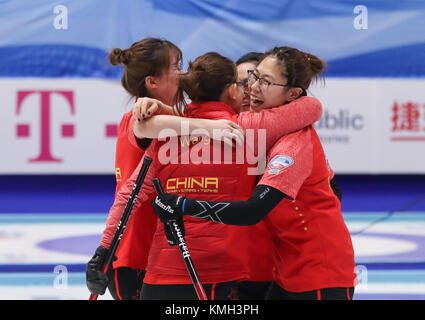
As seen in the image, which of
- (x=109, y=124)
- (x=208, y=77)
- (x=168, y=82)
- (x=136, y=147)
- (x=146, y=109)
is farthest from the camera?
(x=109, y=124)

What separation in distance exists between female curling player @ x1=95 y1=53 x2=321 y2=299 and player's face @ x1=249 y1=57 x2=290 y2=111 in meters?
0.13

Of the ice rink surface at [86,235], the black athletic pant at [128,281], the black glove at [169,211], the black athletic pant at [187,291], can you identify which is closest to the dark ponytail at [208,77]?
the black glove at [169,211]

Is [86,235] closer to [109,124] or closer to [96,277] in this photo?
[109,124]

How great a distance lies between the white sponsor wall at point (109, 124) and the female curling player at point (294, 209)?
534cm

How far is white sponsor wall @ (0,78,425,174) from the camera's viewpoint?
25.0 ft

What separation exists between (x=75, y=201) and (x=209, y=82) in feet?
20.3

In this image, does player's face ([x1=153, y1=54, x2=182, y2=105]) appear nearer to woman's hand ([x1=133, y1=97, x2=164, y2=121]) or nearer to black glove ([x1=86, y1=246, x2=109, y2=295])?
woman's hand ([x1=133, y1=97, x2=164, y2=121])

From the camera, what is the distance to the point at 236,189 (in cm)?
217

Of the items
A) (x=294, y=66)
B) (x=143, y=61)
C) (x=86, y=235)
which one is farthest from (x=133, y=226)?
(x=86, y=235)

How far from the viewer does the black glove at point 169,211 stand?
2076 millimetres

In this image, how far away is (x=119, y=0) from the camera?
7590 mm

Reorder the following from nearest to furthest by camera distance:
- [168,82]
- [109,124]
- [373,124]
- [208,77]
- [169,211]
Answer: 1. [169,211]
2. [208,77]
3. [168,82]
4. [109,124]
5. [373,124]

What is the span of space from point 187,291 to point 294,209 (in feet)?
1.55

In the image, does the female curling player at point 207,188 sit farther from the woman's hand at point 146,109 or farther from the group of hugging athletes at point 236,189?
the woman's hand at point 146,109
